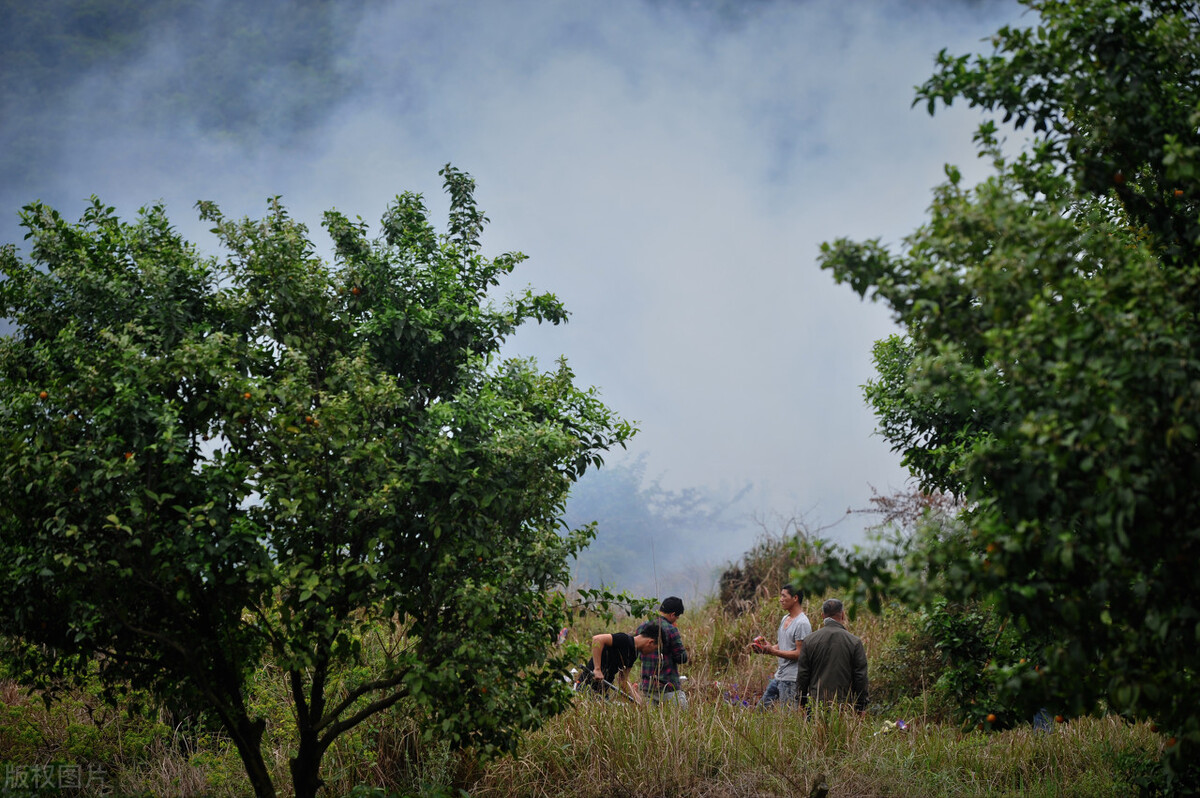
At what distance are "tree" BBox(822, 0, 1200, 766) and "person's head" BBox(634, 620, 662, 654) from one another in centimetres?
416

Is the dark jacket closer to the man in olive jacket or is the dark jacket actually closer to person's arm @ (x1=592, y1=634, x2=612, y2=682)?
the man in olive jacket

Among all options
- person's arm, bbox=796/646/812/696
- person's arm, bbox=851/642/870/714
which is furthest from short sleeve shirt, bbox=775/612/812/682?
person's arm, bbox=851/642/870/714

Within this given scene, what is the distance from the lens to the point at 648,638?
301 inches

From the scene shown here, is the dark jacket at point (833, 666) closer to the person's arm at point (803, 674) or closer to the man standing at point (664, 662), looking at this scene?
the person's arm at point (803, 674)

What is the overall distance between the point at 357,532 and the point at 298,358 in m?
1.06

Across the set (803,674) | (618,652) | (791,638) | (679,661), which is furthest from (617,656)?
(791,638)

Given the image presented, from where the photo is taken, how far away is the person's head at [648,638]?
762 centimetres

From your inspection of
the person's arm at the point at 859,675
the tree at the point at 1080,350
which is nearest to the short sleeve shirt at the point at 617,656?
the person's arm at the point at 859,675

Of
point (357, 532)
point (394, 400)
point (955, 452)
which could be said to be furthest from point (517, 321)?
point (955, 452)

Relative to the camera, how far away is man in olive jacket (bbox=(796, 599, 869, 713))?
7.43 m

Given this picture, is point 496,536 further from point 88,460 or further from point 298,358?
point 88,460

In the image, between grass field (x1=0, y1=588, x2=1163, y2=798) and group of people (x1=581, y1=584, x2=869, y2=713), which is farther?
group of people (x1=581, y1=584, x2=869, y2=713)

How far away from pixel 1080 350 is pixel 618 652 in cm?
576

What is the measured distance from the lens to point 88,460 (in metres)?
4.33
